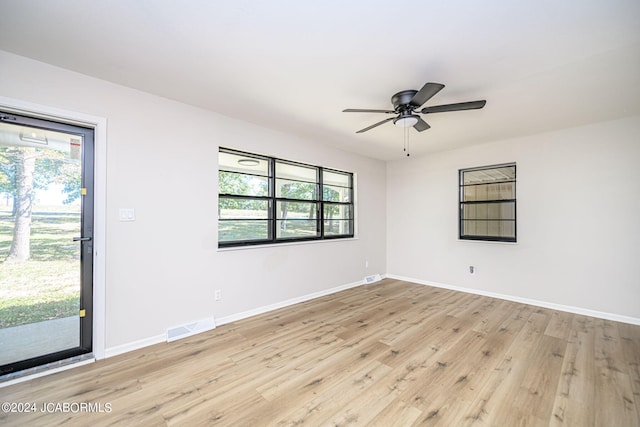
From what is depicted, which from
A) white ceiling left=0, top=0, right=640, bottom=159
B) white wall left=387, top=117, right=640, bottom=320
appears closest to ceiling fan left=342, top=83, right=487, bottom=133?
white ceiling left=0, top=0, right=640, bottom=159

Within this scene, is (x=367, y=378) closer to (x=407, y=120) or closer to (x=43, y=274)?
(x=407, y=120)

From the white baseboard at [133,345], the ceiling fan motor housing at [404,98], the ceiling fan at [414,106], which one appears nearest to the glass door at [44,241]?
the white baseboard at [133,345]

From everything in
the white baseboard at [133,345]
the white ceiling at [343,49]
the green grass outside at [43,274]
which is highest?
the white ceiling at [343,49]

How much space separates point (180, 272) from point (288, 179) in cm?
200

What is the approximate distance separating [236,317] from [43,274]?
190cm

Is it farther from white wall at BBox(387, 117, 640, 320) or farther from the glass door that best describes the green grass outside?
white wall at BBox(387, 117, 640, 320)

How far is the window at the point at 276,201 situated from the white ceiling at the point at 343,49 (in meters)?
0.86

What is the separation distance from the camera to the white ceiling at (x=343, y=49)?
63.4 inches

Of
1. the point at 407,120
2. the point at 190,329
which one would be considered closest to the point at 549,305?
the point at 407,120

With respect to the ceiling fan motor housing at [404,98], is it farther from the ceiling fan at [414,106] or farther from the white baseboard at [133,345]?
the white baseboard at [133,345]

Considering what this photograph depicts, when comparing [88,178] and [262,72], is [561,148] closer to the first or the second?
[262,72]

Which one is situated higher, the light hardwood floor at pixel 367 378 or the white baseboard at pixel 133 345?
the white baseboard at pixel 133 345

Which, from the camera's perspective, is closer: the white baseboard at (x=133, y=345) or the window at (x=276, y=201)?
the white baseboard at (x=133, y=345)

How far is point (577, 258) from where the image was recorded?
11.9ft
